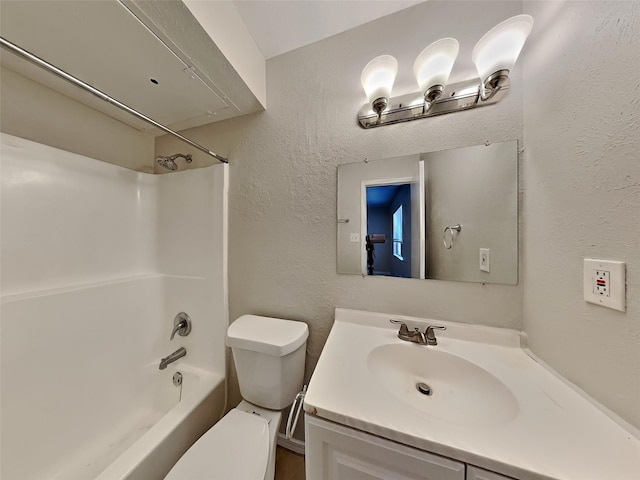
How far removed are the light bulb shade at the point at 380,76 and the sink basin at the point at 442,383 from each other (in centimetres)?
105

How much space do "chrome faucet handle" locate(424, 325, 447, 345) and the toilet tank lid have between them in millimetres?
534

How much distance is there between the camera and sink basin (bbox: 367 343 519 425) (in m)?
0.57

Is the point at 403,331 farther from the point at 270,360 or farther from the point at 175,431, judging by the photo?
the point at 175,431

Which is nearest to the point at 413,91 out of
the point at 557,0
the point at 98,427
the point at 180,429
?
the point at 557,0

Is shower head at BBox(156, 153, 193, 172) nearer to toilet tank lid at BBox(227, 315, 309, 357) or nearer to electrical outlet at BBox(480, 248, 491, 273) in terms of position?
toilet tank lid at BBox(227, 315, 309, 357)

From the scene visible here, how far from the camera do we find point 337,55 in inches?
39.8

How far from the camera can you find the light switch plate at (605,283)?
0.44m

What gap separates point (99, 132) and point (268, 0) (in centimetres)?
129

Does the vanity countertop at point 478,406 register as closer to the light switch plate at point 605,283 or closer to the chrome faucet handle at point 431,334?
the chrome faucet handle at point 431,334

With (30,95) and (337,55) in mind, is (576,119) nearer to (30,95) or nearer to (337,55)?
(337,55)

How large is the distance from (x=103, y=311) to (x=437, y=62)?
6.65ft

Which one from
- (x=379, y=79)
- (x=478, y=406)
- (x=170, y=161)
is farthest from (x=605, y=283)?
(x=170, y=161)

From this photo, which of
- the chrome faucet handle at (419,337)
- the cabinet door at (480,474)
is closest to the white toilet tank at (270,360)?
the chrome faucet handle at (419,337)

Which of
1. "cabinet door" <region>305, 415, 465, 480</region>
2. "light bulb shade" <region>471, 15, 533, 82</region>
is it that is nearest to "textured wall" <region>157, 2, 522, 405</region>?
"light bulb shade" <region>471, 15, 533, 82</region>
